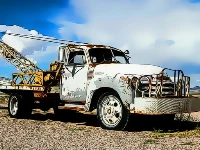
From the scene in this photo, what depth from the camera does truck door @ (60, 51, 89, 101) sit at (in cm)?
1088

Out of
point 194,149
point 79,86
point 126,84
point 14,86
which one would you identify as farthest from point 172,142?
point 14,86

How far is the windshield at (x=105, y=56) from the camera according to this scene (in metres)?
11.2

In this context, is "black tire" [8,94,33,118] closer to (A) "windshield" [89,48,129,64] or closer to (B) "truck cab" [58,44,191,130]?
(B) "truck cab" [58,44,191,130]

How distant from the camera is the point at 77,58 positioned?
37.3 ft

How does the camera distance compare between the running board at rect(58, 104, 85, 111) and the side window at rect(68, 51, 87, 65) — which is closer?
the running board at rect(58, 104, 85, 111)

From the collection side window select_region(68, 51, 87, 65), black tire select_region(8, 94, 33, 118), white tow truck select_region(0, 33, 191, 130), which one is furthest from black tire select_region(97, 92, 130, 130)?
black tire select_region(8, 94, 33, 118)

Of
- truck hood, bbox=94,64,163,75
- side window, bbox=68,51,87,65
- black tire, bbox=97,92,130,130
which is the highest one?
side window, bbox=68,51,87,65

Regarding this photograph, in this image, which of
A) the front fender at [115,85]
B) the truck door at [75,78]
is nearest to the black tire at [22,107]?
the truck door at [75,78]

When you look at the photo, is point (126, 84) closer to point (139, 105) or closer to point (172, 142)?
point (139, 105)

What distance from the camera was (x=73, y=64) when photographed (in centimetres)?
1136

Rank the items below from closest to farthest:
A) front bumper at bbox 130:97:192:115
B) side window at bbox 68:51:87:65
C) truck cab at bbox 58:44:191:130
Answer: front bumper at bbox 130:97:192:115, truck cab at bbox 58:44:191:130, side window at bbox 68:51:87:65

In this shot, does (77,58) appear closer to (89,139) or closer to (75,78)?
(75,78)

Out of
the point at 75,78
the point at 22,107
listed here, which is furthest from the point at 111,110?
the point at 22,107

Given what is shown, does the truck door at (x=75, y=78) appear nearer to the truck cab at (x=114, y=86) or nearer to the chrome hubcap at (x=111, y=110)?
the truck cab at (x=114, y=86)
